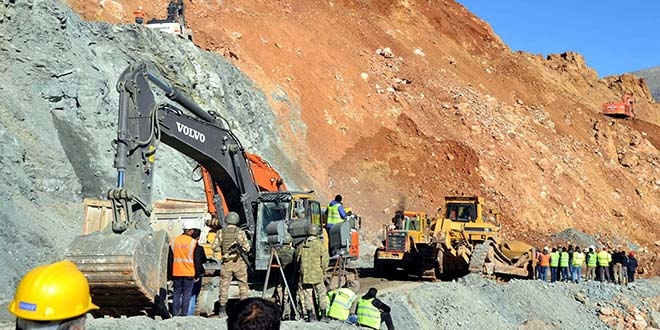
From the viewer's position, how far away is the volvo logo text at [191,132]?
Answer: 922 cm

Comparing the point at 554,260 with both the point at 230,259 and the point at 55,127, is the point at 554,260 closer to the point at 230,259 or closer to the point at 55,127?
the point at 230,259

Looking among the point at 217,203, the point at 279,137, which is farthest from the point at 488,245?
the point at 279,137

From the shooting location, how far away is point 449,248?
1811cm

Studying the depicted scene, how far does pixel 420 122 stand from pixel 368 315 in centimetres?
2615

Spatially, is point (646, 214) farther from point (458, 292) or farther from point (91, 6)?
point (91, 6)

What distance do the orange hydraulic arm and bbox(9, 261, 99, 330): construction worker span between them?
8351mm

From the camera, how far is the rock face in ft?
42.4

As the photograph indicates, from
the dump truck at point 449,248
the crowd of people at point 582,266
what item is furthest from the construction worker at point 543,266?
the dump truck at point 449,248

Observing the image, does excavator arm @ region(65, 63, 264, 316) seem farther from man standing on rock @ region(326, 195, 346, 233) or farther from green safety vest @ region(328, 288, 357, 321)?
man standing on rock @ region(326, 195, 346, 233)

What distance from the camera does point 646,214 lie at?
38000mm

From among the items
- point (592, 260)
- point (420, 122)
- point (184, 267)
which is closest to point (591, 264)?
point (592, 260)

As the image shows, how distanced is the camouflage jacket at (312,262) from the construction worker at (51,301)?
22.7 ft

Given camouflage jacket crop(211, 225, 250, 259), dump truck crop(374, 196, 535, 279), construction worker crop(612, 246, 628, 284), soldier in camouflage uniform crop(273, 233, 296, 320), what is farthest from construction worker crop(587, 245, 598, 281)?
camouflage jacket crop(211, 225, 250, 259)

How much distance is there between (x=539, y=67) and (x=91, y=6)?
1291 inches
